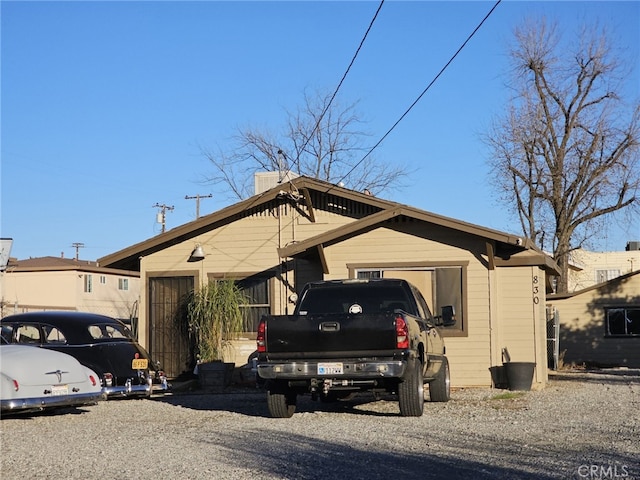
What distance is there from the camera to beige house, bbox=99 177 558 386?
17516 mm

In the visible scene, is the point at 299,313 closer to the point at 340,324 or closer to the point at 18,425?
the point at 340,324

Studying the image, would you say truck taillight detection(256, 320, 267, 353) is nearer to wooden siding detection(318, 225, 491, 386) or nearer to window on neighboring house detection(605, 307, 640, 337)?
wooden siding detection(318, 225, 491, 386)

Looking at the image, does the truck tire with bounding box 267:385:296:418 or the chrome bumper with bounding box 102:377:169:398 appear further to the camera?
the chrome bumper with bounding box 102:377:169:398

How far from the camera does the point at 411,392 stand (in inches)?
462

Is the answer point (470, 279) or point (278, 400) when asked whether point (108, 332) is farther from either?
point (470, 279)

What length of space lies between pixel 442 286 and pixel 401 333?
20.8ft

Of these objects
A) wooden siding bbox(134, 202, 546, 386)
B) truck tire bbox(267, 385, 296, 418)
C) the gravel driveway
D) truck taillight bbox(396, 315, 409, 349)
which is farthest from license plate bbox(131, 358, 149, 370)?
truck taillight bbox(396, 315, 409, 349)

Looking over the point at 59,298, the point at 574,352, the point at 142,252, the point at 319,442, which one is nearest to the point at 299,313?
the point at 319,442

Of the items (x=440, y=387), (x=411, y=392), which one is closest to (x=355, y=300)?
(x=411, y=392)

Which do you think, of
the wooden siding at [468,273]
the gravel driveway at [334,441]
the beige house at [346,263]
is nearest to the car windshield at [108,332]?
the gravel driveway at [334,441]

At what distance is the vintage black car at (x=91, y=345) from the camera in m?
14.2

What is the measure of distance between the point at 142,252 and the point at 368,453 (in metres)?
12.3

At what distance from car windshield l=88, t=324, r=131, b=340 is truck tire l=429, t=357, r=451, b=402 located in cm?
524

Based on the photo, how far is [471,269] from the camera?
57.6ft
